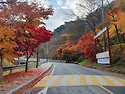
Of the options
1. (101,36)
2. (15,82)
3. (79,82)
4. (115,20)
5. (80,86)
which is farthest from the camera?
(101,36)

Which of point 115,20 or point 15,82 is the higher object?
point 115,20

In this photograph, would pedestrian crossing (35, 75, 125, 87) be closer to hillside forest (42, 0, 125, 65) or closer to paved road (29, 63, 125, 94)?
paved road (29, 63, 125, 94)

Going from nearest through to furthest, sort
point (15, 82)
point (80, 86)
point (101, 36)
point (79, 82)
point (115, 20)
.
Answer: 1. point (80, 86)
2. point (15, 82)
3. point (79, 82)
4. point (115, 20)
5. point (101, 36)

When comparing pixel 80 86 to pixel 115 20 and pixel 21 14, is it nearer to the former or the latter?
pixel 21 14

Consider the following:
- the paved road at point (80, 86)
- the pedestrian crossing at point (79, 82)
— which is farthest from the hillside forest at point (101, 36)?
the paved road at point (80, 86)

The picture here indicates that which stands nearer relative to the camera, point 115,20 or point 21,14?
point 21,14

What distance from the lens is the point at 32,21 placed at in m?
10.1

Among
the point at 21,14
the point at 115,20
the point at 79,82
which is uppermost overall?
the point at 115,20

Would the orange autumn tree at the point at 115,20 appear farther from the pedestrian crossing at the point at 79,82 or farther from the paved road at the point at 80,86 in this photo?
the paved road at the point at 80,86

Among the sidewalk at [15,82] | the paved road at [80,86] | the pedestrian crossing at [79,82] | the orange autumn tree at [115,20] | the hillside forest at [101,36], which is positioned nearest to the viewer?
the paved road at [80,86]

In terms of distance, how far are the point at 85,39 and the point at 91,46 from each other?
13.0 ft

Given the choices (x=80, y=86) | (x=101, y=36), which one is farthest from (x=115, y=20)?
(x=80, y=86)

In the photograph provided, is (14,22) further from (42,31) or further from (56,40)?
(56,40)

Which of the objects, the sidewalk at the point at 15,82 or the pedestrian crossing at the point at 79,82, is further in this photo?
the pedestrian crossing at the point at 79,82
